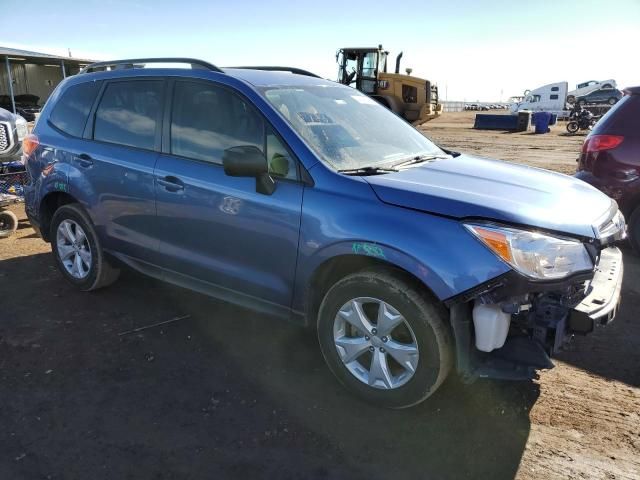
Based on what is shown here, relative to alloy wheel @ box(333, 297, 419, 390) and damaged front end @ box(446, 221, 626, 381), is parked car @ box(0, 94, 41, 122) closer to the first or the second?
alloy wheel @ box(333, 297, 419, 390)

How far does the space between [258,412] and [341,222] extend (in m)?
1.18

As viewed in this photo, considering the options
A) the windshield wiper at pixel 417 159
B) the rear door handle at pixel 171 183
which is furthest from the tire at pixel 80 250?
the windshield wiper at pixel 417 159

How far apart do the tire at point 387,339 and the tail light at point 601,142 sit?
12.4ft

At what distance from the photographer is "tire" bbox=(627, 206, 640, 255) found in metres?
5.47

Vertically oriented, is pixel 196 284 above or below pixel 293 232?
below

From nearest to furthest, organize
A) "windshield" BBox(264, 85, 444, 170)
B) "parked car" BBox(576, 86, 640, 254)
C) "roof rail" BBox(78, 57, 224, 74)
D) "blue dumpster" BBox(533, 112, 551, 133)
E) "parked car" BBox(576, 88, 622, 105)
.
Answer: "windshield" BBox(264, 85, 444, 170) → "roof rail" BBox(78, 57, 224, 74) → "parked car" BBox(576, 86, 640, 254) → "blue dumpster" BBox(533, 112, 551, 133) → "parked car" BBox(576, 88, 622, 105)

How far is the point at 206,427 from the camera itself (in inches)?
111

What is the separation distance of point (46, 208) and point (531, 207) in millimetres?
4174

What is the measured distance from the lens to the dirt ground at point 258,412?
2553 millimetres

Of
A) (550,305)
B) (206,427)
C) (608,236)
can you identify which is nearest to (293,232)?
(206,427)

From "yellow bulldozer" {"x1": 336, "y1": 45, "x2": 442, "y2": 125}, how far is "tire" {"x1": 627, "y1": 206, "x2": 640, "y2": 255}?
53.9 ft

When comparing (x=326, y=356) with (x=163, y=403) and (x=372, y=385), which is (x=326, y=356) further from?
(x=163, y=403)

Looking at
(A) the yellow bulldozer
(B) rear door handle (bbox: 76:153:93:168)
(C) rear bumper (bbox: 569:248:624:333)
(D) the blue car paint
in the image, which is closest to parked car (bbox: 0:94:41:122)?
(A) the yellow bulldozer

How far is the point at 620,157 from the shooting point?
5336mm
